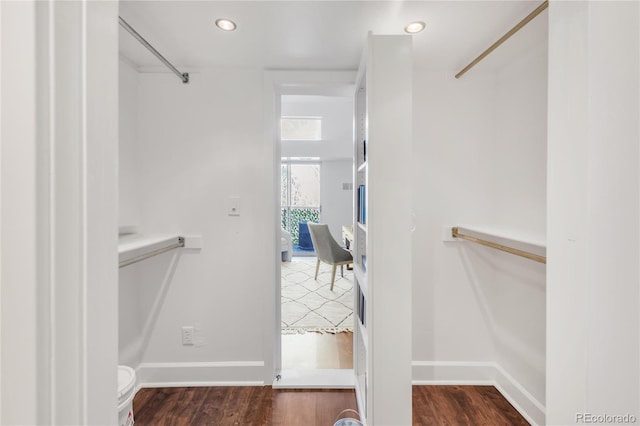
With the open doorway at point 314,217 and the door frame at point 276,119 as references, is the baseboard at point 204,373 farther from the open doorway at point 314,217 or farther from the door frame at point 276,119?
the open doorway at point 314,217

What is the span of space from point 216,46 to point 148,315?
70.4 inches

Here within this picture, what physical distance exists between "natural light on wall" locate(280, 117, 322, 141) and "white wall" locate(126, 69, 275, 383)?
3.77 meters

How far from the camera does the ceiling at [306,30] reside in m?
1.33

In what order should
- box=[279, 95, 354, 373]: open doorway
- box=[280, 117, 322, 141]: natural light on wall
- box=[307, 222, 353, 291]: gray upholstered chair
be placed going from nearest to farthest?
box=[279, 95, 354, 373]: open doorway
box=[307, 222, 353, 291]: gray upholstered chair
box=[280, 117, 322, 141]: natural light on wall

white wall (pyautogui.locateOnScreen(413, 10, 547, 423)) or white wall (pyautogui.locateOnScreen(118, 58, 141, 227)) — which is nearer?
white wall (pyautogui.locateOnScreen(118, 58, 141, 227))

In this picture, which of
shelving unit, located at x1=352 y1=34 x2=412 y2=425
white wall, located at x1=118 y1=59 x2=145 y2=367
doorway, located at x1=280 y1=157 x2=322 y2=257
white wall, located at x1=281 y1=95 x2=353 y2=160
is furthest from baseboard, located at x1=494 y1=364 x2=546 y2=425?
doorway, located at x1=280 y1=157 x2=322 y2=257

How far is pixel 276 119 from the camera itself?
6.72ft

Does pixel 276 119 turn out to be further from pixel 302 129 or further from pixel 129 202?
pixel 302 129

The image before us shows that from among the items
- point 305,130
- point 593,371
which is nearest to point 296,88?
point 593,371

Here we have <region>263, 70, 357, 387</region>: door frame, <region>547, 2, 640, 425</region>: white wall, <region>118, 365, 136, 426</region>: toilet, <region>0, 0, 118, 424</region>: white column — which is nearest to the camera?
<region>0, 0, 118, 424</region>: white column

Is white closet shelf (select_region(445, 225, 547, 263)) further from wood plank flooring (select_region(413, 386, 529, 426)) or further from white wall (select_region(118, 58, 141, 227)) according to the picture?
white wall (select_region(118, 58, 141, 227))

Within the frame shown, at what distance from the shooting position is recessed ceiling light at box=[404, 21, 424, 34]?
145 centimetres

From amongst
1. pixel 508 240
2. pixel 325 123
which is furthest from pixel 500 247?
pixel 325 123

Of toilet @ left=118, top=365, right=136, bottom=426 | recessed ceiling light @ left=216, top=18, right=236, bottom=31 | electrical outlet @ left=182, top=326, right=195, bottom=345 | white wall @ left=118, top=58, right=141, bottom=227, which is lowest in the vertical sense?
electrical outlet @ left=182, top=326, right=195, bottom=345
